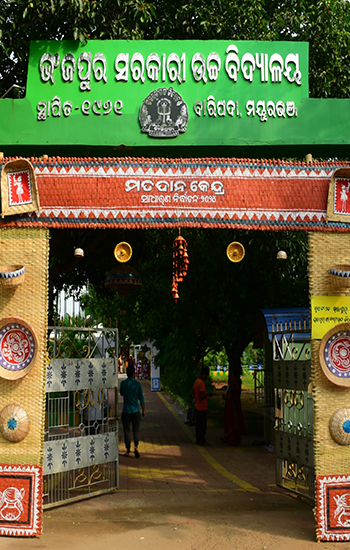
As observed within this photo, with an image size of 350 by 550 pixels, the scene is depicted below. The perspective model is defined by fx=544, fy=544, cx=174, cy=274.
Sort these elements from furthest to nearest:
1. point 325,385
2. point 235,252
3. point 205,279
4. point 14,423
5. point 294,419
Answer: point 205,279 < point 294,419 < point 235,252 < point 325,385 < point 14,423

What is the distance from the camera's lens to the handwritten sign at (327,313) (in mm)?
6387

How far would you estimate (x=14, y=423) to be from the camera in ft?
20.4

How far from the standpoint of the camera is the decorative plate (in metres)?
6.23

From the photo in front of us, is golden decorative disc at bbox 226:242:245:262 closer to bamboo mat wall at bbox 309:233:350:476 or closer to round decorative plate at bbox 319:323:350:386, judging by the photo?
bamboo mat wall at bbox 309:233:350:476

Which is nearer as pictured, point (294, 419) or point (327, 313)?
point (327, 313)

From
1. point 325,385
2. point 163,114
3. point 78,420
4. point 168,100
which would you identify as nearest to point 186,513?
point 78,420

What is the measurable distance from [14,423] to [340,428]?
3745mm

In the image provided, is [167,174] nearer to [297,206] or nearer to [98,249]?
[297,206]

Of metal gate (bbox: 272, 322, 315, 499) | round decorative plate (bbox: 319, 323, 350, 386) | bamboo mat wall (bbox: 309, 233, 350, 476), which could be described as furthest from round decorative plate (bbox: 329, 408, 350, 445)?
metal gate (bbox: 272, 322, 315, 499)

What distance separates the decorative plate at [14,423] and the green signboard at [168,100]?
344cm

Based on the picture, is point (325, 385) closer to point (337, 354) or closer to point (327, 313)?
point (337, 354)

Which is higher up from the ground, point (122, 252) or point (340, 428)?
point (122, 252)

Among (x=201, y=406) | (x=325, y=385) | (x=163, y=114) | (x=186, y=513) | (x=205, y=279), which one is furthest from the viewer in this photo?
(x=205, y=279)

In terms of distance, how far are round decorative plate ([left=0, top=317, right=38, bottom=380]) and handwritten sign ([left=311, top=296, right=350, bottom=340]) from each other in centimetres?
327
